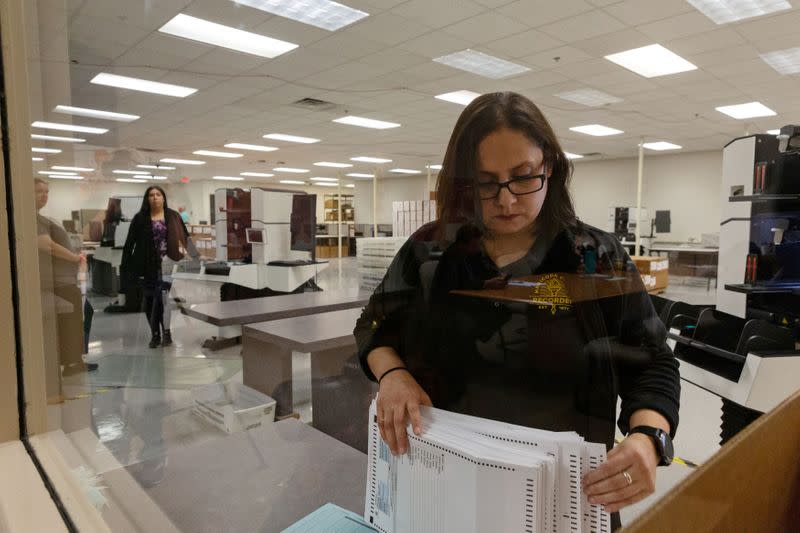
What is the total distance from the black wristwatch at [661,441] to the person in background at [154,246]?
0.92m

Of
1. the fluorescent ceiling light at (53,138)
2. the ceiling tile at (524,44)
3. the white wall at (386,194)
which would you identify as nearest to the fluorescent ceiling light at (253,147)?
the white wall at (386,194)

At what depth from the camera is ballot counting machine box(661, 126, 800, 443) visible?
547 mm

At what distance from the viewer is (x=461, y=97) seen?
655mm

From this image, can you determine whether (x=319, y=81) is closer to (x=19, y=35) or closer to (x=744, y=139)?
(x=19, y=35)

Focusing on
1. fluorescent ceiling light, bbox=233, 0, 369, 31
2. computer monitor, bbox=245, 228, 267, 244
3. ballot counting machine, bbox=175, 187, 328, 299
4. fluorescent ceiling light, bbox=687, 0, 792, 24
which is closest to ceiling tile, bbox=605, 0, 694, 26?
fluorescent ceiling light, bbox=687, 0, 792, 24

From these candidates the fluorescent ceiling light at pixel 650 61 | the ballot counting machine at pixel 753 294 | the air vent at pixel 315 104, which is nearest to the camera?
the ballot counting machine at pixel 753 294

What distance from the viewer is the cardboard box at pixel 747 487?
20 centimetres

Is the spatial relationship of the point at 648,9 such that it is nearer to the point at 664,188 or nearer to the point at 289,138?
the point at 664,188

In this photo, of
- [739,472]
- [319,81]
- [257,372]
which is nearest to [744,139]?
[739,472]

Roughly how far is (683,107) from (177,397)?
2373 millimetres

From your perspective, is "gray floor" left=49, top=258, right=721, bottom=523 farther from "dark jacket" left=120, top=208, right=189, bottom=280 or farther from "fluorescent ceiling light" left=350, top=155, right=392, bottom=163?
"fluorescent ceiling light" left=350, top=155, right=392, bottom=163

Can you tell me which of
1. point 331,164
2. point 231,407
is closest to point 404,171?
point 331,164

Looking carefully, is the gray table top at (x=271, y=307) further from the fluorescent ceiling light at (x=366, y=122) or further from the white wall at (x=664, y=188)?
the white wall at (x=664, y=188)

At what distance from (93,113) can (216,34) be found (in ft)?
0.99
